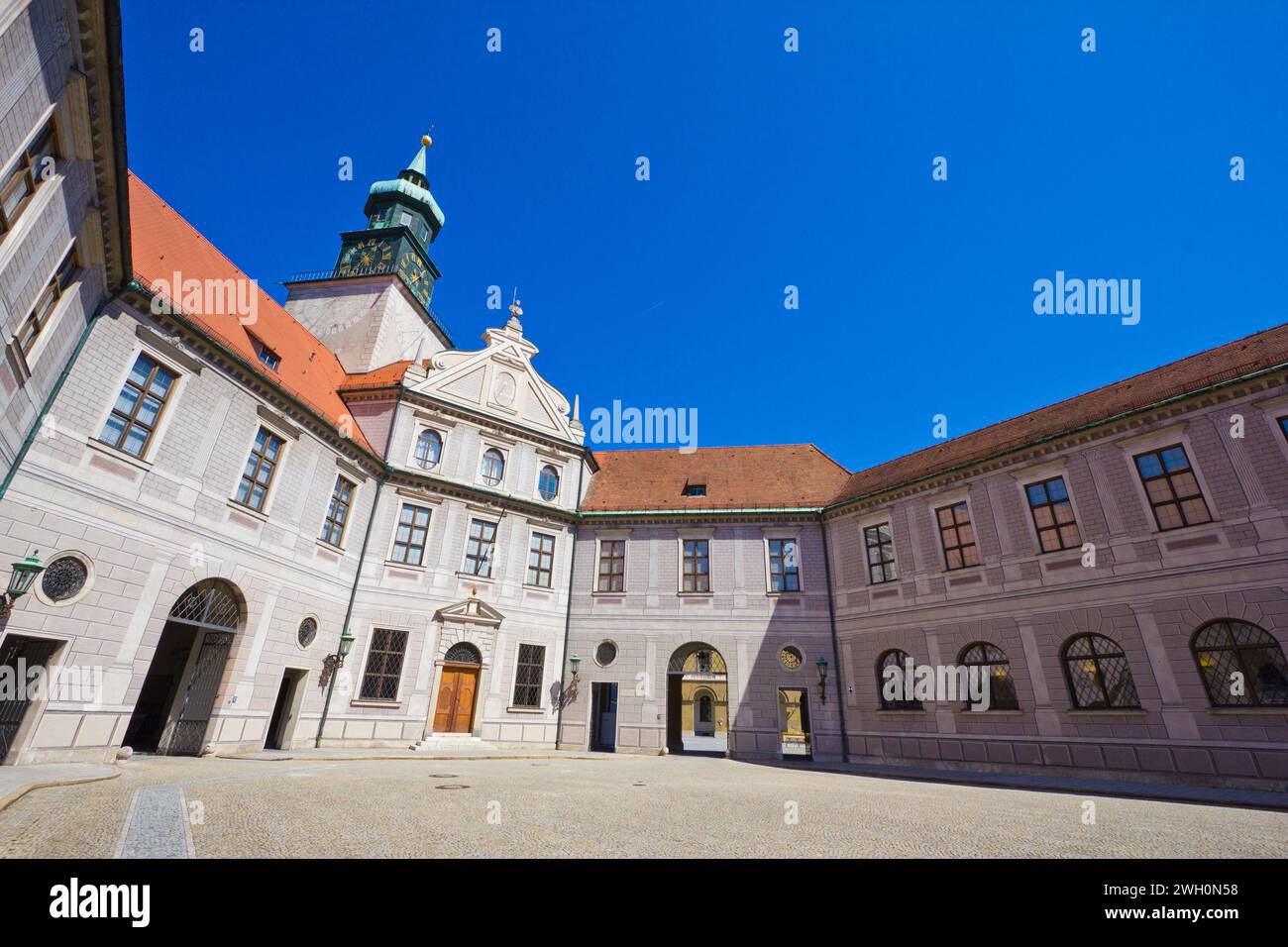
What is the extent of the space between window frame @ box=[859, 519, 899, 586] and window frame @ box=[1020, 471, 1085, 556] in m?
4.28

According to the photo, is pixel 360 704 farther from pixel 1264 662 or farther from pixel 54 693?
pixel 1264 662

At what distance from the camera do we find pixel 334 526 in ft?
60.8

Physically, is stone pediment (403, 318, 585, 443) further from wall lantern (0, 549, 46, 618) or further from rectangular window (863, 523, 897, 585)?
wall lantern (0, 549, 46, 618)

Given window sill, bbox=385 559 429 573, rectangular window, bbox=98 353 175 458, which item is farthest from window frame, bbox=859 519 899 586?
rectangular window, bbox=98 353 175 458

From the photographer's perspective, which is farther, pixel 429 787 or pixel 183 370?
pixel 183 370

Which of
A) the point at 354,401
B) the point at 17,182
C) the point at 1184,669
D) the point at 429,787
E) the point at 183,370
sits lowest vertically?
the point at 429,787

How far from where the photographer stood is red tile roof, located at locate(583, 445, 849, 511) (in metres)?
24.2

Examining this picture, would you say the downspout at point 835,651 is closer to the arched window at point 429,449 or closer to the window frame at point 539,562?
the window frame at point 539,562

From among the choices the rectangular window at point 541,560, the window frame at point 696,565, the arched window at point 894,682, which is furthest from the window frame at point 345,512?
the arched window at point 894,682

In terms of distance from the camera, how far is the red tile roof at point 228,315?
1437 cm

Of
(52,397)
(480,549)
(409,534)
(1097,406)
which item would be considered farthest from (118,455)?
(1097,406)

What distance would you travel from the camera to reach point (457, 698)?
1986 cm
